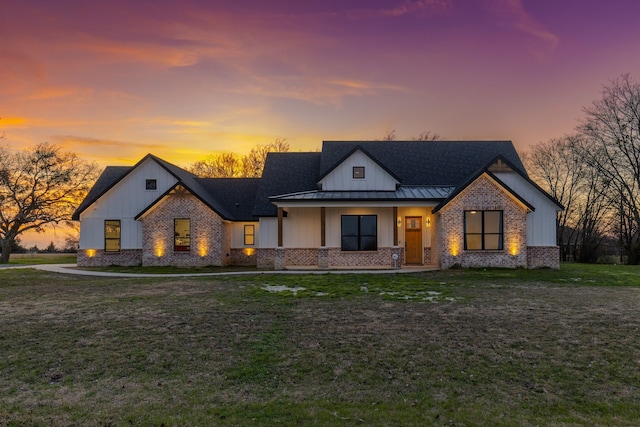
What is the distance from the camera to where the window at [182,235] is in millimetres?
21938

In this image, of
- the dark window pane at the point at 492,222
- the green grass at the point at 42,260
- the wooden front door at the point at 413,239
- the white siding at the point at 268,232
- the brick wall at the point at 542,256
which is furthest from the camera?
the green grass at the point at 42,260

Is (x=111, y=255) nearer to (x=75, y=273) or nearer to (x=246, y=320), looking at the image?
(x=75, y=273)

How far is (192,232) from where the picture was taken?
21828 mm

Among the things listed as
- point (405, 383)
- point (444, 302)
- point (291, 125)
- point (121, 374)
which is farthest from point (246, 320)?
point (291, 125)

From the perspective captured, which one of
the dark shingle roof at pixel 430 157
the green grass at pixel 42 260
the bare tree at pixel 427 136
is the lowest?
the green grass at pixel 42 260

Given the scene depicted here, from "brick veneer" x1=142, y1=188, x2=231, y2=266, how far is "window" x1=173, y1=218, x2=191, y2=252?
0.23 m

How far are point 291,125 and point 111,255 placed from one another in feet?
51.3

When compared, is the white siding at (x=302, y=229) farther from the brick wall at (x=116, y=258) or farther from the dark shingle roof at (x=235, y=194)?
the brick wall at (x=116, y=258)

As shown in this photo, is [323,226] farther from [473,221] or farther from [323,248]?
[473,221]

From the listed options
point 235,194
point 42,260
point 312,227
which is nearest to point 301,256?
point 312,227

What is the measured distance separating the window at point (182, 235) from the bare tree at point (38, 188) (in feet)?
52.7

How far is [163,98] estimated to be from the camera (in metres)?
22.1

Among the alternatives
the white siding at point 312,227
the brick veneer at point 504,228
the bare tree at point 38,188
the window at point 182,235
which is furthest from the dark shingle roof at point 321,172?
the bare tree at point 38,188

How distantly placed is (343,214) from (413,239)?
165 inches
